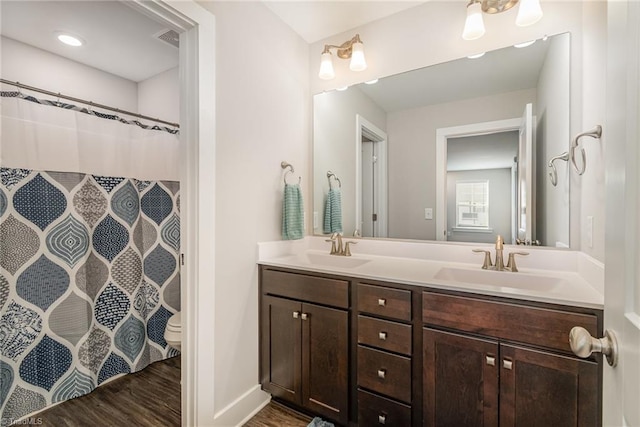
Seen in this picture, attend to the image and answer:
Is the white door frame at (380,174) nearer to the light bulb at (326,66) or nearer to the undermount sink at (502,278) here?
the light bulb at (326,66)

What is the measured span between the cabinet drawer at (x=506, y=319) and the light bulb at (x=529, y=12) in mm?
1356

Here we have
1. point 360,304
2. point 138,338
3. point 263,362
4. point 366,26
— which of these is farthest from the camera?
point 138,338

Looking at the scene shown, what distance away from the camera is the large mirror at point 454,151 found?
4.88 ft

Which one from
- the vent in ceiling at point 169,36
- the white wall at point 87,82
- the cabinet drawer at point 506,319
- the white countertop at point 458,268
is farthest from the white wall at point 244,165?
the cabinet drawer at point 506,319

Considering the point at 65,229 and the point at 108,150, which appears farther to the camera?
the point at 108,150

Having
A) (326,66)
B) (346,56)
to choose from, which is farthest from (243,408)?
(346,56)

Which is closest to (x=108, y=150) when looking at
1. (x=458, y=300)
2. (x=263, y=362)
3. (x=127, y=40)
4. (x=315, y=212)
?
(x=127, y=40)

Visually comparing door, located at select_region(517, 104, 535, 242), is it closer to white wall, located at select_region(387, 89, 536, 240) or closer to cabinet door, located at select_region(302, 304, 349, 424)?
white wall, located at select_region(387, 89, 536, 240)

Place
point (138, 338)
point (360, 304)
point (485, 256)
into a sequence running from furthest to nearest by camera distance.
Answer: point (138, 338), point (485, 256), point (360, 304)

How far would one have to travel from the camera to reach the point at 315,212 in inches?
86.7

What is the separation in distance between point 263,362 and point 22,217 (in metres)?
1.63

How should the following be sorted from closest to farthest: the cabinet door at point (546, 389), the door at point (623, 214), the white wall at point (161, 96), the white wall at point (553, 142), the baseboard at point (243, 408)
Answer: the door at point (623, 214) < the cabinet door at point (546, 389) < the white wall at point (553, 142) < the baseboard at point (243, 408) < the white wall at point (161, 96)

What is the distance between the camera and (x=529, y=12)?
138 centimetres

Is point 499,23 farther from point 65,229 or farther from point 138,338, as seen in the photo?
point 138,338
